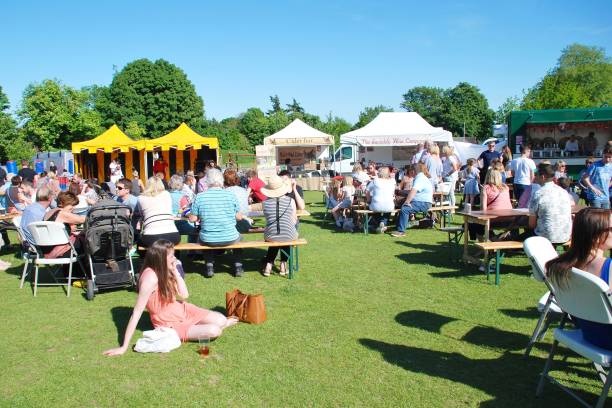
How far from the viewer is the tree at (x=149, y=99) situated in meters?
46.3

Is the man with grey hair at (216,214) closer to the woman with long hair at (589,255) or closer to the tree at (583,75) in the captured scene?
the woman with long hair at (589,255)

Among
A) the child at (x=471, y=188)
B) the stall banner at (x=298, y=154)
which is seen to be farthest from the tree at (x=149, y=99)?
the child at (x=471, y=188)

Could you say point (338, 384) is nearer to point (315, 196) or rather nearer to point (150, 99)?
point (315, 196)

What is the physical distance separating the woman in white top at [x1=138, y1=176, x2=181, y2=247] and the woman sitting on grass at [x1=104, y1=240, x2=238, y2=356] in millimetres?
1952

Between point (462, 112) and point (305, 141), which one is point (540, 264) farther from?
point (462, 112)

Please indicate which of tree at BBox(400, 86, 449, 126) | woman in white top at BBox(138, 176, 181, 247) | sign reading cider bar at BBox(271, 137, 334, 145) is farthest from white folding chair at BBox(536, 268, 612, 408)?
tree at BBox(400, 86, 449, 126)

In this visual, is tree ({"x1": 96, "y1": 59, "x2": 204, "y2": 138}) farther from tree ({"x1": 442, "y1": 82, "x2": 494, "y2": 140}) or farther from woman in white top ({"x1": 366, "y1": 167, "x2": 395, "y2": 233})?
woman in white top ({"x1": 366, "y1": 167, "x2": 395, "y2": 233})

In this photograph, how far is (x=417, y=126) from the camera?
63.7 feet

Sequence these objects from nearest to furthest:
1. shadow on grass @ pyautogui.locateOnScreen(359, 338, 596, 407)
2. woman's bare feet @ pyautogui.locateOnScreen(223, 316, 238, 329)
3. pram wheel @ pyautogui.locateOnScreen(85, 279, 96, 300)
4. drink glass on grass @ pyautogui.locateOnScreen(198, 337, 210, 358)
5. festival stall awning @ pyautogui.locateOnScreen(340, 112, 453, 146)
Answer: shadow on grass @ pyautogui.locateOnScreen(359, 338, 596, 407) < drink glass on grass @ pyautogui.locateOnScreen(198, 337, 210, 358) < woman's bare feet @ pyautogui.locateOnScreen(223, 316, 238, 329) < pram wheel @ pyautogui.locateOnScreen(85, 279, 96, 300) < festival stall awning @ pyautogui.locateOnScreen(340, 112, 453, 146)

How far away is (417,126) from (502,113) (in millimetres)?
32476

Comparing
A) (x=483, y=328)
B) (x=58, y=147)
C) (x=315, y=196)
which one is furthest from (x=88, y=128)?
(x=483, y=328)

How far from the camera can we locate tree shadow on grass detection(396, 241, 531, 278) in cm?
652

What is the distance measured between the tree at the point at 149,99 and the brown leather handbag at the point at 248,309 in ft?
145

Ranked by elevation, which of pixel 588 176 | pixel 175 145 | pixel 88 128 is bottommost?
pixel 588 176
